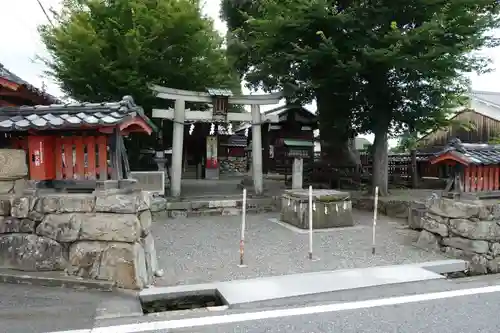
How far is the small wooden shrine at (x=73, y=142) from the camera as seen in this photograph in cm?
536

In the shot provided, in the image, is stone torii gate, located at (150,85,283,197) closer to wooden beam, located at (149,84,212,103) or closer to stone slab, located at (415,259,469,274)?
wooden beam, located at (149,84,212,103)

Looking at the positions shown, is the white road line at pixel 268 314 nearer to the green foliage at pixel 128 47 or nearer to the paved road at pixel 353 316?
the paved road at pixel 353 316

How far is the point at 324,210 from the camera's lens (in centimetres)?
966

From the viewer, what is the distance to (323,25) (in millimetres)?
10914

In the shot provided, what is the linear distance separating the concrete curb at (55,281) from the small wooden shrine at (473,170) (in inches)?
256

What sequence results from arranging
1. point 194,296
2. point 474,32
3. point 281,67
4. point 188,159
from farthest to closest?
point 188,159
point 281,67
point 474,32
point 194,296

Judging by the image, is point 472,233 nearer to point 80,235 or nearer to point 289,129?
point 80,235

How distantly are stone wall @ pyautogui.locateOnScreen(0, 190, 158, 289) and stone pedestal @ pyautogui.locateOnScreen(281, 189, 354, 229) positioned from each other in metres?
5.04

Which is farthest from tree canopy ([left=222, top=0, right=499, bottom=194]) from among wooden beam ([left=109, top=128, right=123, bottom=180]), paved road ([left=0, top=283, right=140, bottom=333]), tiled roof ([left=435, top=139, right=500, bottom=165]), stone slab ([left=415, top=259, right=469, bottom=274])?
paved road ([left=0, top=283, right=140, bottom=333])

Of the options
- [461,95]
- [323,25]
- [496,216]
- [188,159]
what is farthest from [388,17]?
[188,159]

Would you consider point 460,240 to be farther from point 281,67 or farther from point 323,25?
point 281,67

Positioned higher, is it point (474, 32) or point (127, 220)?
point (474, 32)

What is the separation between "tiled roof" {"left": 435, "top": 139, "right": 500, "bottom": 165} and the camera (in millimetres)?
6938

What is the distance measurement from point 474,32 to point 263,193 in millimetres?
8211
